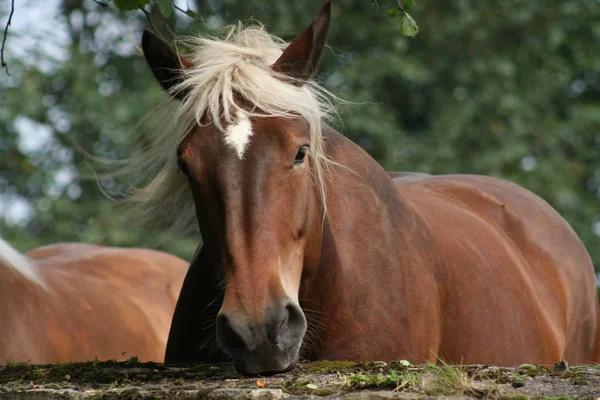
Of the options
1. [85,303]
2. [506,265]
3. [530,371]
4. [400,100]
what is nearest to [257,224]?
A: [530,371]

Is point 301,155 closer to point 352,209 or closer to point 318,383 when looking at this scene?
point 352,209

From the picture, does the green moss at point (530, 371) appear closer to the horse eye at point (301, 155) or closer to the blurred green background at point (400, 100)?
the horse eye at point (301, 155)

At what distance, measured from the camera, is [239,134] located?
10.1 feet

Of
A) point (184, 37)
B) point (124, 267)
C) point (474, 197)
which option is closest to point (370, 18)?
point (124, 267)

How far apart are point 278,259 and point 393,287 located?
2.64ft

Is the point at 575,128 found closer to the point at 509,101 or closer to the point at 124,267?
the point at 509,101

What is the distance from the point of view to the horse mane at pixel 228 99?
321 cm

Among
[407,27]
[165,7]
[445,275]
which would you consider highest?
[165,7]

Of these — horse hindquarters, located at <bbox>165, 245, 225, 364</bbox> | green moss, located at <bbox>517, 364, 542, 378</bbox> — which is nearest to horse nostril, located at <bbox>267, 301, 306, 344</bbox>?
green moss, located at <bbox>517, 364, 542, 378</bbox>

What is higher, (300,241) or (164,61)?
(164,61)

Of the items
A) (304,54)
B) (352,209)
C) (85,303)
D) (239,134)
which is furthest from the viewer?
(85,303)

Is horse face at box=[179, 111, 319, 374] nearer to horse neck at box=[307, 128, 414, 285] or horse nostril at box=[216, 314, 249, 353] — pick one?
horse nostril at box=[216, 314, 249, 353]

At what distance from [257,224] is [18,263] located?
10.8 ft

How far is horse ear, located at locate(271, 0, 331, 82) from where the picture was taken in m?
3.46
